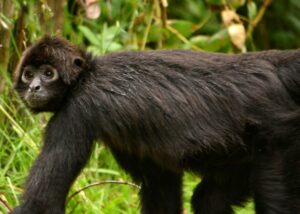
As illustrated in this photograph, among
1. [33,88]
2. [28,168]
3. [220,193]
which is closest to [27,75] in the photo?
[33,88]

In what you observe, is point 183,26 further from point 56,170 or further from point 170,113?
point 56,170

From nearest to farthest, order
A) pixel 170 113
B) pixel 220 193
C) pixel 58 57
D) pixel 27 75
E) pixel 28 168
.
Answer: pixel 170 113
pixel 58 57
pixel 27 75
pixel 220 193
pixel 28 168

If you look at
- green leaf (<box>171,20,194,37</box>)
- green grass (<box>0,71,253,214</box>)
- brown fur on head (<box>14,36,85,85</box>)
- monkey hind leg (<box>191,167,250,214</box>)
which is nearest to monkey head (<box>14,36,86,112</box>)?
brown fur on head (<box>14,36,85,85</box>)

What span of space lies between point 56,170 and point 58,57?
39.2 inches

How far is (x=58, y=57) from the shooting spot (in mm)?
7230

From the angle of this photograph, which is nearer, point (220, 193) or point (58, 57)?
point (58, 57)

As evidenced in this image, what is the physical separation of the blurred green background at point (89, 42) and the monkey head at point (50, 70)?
926 mm

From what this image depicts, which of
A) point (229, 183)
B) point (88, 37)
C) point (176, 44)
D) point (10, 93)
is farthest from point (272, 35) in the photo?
point (229, 183)

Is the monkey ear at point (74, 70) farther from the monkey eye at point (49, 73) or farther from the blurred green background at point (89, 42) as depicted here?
the blurred green background at point (89, 42)

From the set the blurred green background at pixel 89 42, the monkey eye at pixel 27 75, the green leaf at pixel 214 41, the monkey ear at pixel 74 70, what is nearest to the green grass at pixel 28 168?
the blurred green background at pixel 89 42

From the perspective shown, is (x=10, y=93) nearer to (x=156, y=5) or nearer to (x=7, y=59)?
(x=7, y=59)

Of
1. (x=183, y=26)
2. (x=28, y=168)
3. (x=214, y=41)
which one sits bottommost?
(x=28, y=168)

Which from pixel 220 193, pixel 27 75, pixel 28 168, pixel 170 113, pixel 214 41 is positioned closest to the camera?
pixel 170 113

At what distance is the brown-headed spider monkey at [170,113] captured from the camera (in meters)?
6.85
